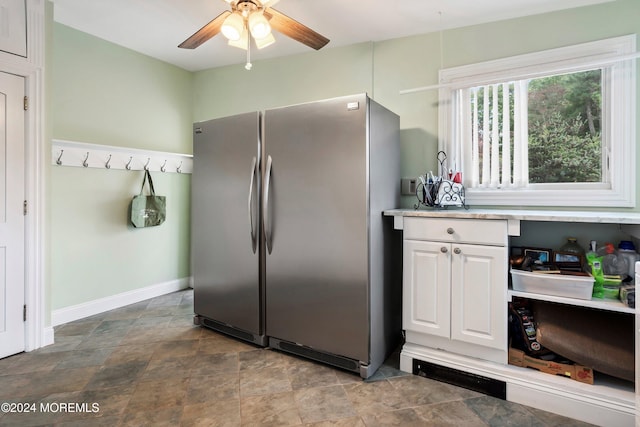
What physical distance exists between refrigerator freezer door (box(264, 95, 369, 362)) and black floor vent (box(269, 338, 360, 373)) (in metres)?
0.05

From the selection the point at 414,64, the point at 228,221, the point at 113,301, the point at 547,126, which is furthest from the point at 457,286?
the point at 113,301

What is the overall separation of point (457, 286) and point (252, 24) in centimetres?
180

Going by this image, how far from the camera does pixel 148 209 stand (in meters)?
3.26

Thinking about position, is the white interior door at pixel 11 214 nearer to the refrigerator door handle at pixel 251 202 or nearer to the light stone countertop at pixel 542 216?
the refrigerator door handle at pixel 251 202

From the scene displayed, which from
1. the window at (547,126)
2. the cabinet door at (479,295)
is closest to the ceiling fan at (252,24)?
the window at (547,126)

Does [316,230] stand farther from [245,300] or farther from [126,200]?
[126,200]

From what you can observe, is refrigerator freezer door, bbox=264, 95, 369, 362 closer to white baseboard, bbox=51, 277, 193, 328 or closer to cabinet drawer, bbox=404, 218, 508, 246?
cabinet drawer, bbox=404, 218, 508, 246

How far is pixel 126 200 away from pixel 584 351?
11.7 ft

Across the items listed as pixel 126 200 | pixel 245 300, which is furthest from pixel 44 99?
pixel 245 300

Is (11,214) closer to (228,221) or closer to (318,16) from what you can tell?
(228,221)

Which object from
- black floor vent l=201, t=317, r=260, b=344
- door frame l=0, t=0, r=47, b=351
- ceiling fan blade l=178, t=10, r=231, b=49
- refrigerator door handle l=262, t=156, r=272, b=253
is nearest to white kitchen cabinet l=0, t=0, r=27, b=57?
door frame l=0, t=0, r=47, b=351

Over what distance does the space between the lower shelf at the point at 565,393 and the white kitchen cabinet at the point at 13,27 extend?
333cm

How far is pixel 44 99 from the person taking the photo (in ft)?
7.65

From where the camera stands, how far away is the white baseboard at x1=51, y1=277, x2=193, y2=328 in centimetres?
276
